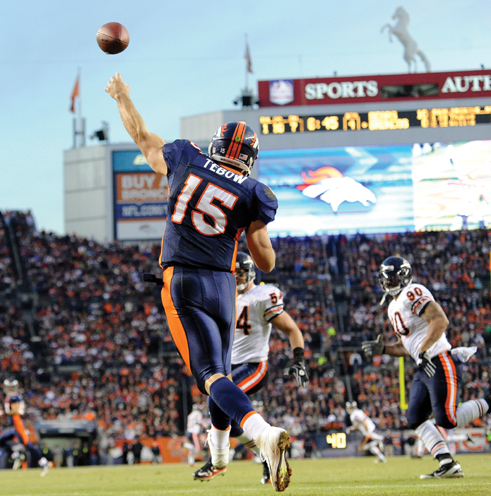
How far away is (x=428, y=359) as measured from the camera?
7332 mm

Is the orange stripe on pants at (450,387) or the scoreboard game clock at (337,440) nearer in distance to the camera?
the orange stripe on pants at (450,387)

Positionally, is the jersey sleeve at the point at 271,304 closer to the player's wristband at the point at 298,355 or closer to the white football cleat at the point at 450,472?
the player's wristband at the point at 298,355

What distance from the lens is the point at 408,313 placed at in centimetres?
778

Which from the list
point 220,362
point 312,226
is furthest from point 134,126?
point 312,226

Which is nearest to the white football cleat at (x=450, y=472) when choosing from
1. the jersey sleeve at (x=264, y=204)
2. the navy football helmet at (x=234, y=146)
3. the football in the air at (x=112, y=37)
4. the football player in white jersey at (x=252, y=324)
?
the football player in white jersey at (x=252, y=324)

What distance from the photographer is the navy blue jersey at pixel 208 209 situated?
4637mm

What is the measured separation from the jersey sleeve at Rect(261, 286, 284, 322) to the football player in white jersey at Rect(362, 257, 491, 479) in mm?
1127

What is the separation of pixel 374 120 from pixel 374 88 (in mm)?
1829

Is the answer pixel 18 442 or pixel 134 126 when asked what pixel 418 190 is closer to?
pixel 18 442

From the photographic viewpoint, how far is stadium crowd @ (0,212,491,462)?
21.8 metres

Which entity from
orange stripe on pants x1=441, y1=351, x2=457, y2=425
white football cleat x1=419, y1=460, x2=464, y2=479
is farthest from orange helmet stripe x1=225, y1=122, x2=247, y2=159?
white football cleat x1=419, y1=460, x2=464, y2=479

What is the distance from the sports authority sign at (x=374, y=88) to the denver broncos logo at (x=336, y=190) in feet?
11.4

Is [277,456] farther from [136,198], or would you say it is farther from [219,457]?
[136,198]

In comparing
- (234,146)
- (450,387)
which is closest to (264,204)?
(234,146)
